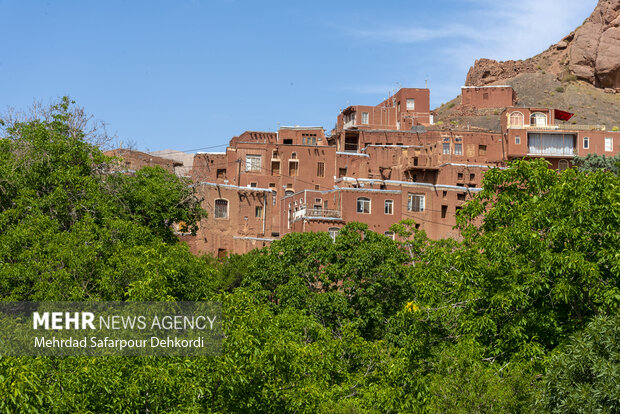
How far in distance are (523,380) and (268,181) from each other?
4898cm

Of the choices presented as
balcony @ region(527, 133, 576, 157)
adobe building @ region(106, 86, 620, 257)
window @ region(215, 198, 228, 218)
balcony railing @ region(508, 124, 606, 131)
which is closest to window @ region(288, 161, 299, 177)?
adobe building @ region(106, 86, 620, 257)

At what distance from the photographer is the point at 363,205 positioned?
55.2 metres

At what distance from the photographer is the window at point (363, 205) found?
55031 mm

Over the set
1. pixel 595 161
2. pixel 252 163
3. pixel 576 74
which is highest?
pixel 576 74

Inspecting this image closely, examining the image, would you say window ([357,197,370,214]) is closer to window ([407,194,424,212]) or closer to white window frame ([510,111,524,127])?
window ([407,194,424,212])

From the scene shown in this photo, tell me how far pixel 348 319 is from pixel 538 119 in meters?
47.9

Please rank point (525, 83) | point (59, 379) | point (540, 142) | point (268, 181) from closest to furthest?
point (59, 379) → point (268, 181) → point (540, 142) → point (525, 83)

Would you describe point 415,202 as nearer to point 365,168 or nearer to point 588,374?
point 365,168

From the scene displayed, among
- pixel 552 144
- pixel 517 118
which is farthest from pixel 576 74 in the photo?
pixel 552 144

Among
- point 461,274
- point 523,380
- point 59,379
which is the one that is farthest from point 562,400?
point 59,379

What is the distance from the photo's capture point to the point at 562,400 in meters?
15.3

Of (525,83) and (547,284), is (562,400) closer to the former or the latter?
(547,284)

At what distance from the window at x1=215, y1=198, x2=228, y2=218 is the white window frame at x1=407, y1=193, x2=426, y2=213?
13.2 metres

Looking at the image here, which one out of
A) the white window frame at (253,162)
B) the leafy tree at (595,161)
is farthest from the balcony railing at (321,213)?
the leafy tree at (595,161)
